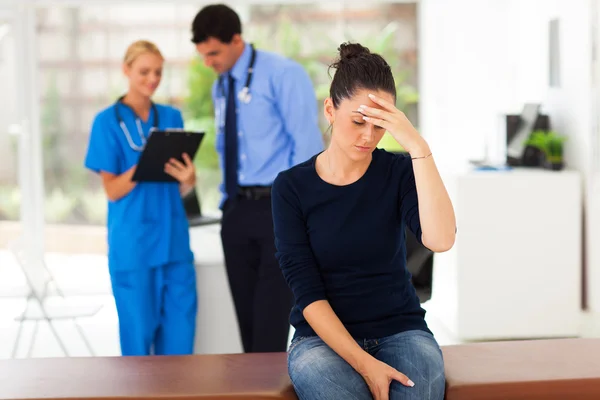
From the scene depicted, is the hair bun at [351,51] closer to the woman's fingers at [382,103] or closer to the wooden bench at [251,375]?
Result: the woman's fingers at [382,103]

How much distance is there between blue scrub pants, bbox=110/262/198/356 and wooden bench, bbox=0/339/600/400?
3.47ft

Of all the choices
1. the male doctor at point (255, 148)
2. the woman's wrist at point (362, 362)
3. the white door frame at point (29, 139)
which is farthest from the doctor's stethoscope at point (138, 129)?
the white door frame at point (29, 139)

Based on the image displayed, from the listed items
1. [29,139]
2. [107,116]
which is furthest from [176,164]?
[29,139]

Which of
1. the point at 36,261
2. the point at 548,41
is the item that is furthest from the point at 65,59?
the point at 548,41

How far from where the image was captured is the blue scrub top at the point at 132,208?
3676 millimetres

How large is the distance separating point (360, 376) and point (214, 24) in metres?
1.74

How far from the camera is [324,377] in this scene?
6.92 feet

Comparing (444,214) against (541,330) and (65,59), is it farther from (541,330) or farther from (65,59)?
(65,59)

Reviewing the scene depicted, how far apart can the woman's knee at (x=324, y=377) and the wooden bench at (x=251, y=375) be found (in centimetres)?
A: 16

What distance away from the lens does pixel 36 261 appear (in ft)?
20.5

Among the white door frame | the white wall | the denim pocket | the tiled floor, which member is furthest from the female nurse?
the white door frame

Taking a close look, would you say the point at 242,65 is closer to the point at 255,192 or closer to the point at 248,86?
the point at 248,86

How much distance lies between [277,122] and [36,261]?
3.21 meters

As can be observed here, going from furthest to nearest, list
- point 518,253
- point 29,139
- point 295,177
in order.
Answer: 1. point 29,139
2. point 518,253
3. point 295,177
